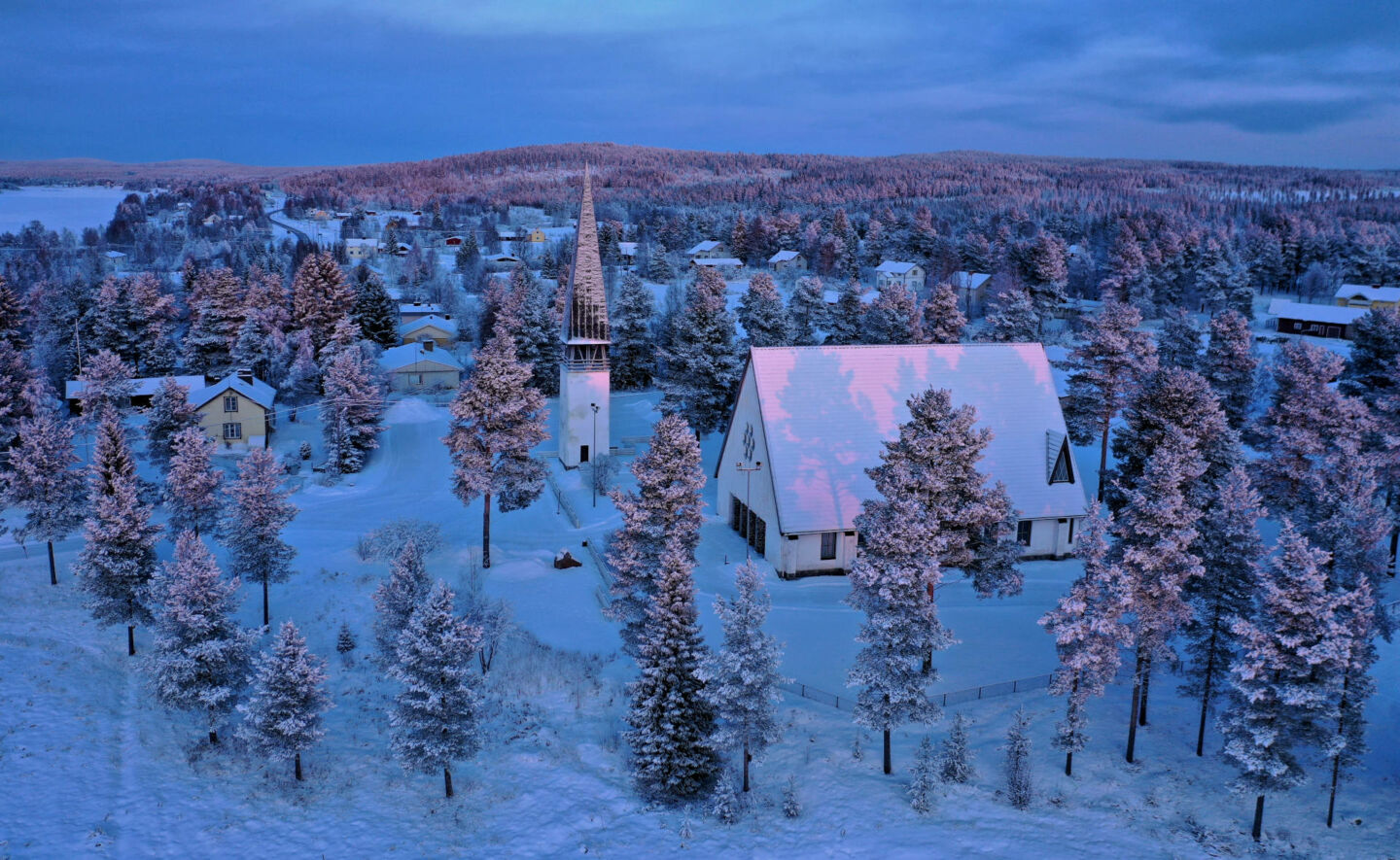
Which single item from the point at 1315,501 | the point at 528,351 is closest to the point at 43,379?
the point at 528,351

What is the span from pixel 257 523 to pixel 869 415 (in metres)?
23.2

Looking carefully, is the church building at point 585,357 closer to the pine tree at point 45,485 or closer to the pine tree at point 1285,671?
the pine tree at point 45,485

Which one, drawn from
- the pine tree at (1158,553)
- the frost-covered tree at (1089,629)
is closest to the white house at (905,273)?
the pine tree at (1158,553)

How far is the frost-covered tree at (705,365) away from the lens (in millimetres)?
53250

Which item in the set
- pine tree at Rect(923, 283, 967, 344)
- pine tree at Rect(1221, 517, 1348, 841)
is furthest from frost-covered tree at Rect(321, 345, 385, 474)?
pine tree at Rect(1221, 517, 1348, 841)

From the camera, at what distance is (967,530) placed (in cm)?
2598

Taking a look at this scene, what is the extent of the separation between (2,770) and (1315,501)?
38.4m

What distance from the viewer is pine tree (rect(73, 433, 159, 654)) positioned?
94.9 ft

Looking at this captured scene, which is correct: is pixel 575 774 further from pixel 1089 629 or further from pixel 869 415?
pixel 869 415

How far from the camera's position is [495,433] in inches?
1384

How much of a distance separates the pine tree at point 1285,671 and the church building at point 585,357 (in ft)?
116

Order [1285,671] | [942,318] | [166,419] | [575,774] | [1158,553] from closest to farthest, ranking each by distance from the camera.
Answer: [1285,671] < [1158,553] < [575,774] < [166,419] < [942,318]

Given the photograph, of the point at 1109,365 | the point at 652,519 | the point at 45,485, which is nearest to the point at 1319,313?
the point at 1109,365

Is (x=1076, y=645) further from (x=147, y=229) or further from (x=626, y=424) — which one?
(x=147, y=229)
